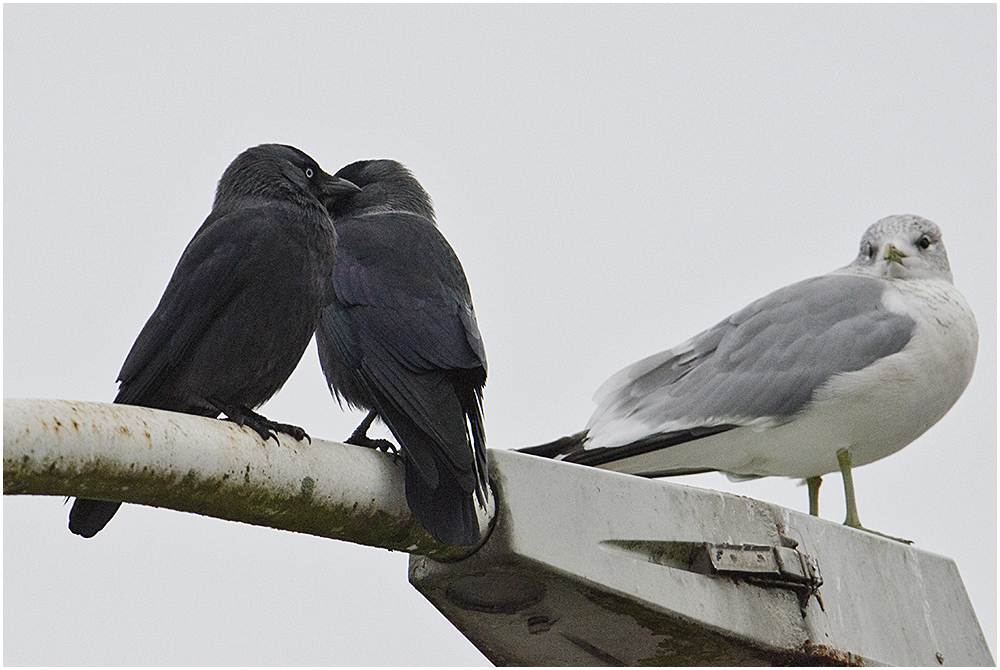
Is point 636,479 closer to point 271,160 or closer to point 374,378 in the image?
point 374,378

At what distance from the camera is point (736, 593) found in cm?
335

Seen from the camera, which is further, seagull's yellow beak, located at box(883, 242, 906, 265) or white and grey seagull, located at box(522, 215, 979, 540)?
seagull's yellow beak, located at box(883, 242, 906, 265)

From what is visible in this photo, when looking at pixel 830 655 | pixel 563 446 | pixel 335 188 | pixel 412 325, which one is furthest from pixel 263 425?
pixel 563 446

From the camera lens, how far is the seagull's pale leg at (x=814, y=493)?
593 centimetres

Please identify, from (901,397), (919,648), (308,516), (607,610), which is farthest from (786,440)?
(308,516)

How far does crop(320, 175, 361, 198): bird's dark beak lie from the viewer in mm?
4203

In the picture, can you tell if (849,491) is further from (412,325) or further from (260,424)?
(260,424)

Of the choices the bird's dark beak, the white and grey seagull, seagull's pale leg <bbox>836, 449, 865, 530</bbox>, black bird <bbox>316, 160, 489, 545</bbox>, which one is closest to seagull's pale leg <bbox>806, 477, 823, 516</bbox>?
the white and grey seagull

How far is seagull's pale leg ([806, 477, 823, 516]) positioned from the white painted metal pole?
10.8 ft

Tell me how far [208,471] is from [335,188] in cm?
188

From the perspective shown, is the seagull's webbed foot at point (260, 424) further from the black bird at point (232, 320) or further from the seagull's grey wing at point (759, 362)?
the seagull's grey wing at point (759, 362)

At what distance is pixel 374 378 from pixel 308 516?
849 millimetres

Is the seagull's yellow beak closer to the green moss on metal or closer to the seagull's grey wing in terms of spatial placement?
the seagull's grey wing

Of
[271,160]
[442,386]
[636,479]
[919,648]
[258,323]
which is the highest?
[271,160]
